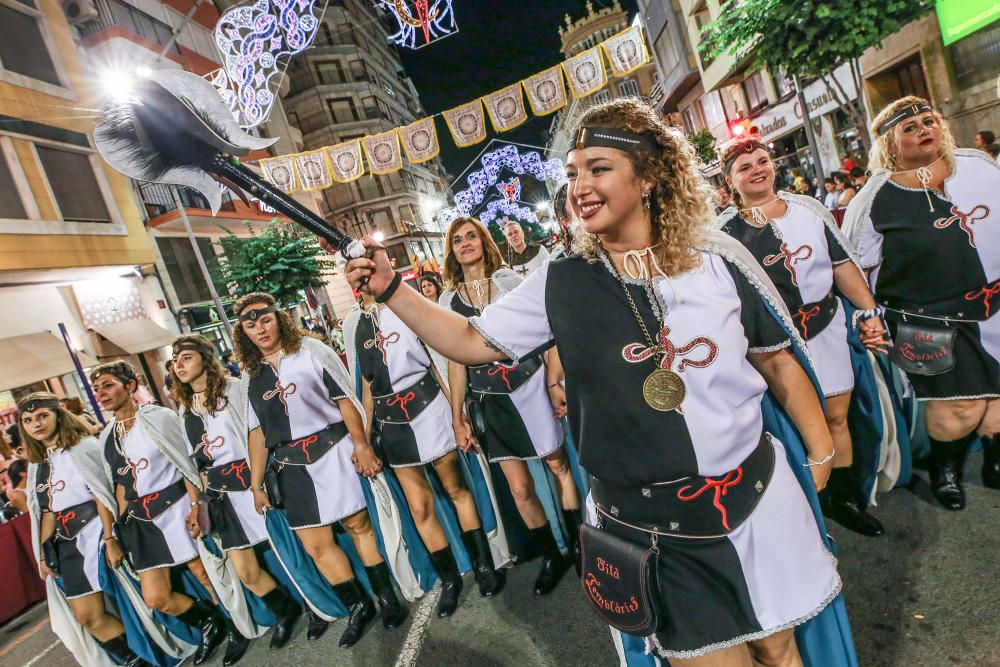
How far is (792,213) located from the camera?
2982 millimetres

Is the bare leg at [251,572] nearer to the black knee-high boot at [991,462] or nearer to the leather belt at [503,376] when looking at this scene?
the leather belt at [503,376]

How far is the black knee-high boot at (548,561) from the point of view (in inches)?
137

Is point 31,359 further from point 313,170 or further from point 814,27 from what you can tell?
point 814,27

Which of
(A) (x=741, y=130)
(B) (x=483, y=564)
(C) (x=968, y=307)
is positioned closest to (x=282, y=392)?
(B) (x=483, y=564)

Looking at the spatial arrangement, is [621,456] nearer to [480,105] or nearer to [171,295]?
[480,105]

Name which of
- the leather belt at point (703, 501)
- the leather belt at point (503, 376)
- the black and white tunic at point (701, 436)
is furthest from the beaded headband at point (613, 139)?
the leather belt at point (503, 376)

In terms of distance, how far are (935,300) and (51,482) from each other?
19.4ft

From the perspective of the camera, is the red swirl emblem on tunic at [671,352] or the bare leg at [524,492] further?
the bare leg at [524,492]

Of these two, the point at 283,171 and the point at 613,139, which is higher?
the point at 283,171

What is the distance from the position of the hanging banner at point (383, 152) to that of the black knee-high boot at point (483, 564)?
1183 cm

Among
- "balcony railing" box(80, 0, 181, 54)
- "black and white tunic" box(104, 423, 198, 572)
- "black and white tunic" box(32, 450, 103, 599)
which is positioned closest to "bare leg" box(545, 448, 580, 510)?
"black and white tunic" box(104, 423, 198, 572)

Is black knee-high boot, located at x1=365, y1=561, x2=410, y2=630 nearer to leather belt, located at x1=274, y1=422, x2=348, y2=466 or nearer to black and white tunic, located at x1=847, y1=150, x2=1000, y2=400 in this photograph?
leather belt, located at x1=274, y1=422, x2=348, y2=466

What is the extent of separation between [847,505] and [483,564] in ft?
7.58

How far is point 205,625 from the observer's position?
4.12 m
